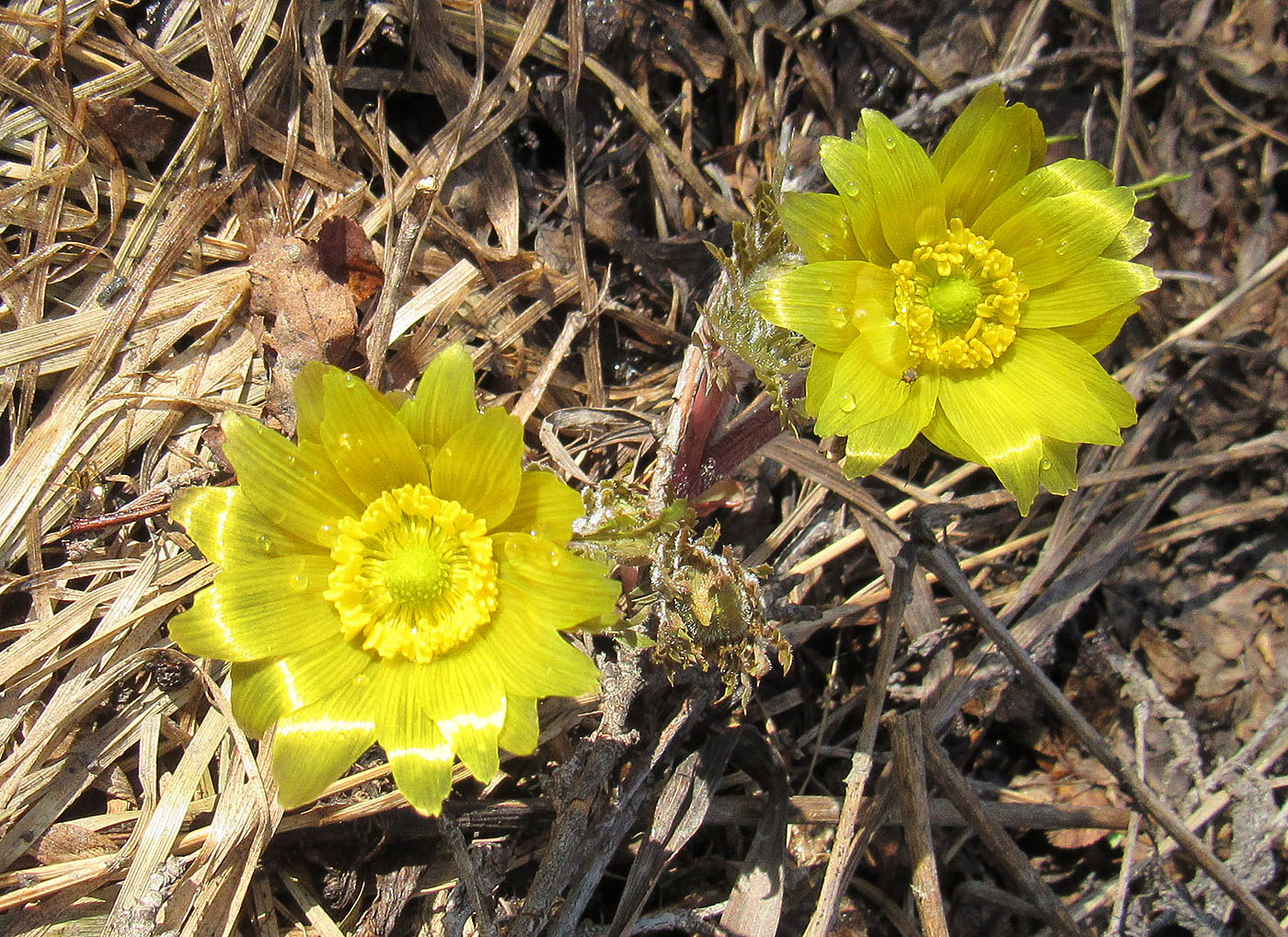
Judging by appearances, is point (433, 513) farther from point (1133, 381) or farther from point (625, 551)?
point (1133, 381)

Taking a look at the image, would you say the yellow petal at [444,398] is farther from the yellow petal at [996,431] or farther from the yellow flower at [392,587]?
the yellow petal at [996,431]

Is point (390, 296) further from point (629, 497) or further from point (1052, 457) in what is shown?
point (1052, 457)

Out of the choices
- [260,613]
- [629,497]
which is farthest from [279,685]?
[629,497]

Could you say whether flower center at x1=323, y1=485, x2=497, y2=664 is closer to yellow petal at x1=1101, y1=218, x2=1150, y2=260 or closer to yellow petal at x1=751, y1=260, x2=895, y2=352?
yellow petal at x1=751, y1=260, x2=895, y2=352

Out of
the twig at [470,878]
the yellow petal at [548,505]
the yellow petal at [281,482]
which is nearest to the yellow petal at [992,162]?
the yellow petal at [548,505]

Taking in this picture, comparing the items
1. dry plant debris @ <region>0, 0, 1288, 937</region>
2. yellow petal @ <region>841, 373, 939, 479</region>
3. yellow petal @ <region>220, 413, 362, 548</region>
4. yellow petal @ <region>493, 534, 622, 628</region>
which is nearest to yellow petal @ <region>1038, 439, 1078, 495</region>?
yellow petal @ <region>841, 373, 939, 479</region>

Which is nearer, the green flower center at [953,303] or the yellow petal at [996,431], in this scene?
the yellow petal at [996,431]

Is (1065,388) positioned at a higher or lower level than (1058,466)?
higher
